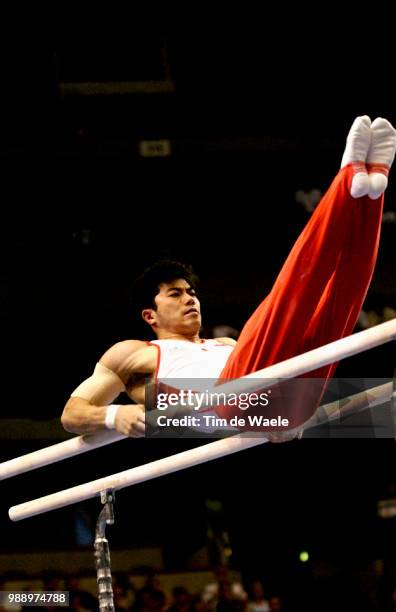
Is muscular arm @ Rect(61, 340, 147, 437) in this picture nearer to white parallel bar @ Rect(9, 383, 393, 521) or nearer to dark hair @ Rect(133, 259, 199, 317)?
white parallel bar @ Rect(9, 383, 393, 521)

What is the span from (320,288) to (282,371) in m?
0.54

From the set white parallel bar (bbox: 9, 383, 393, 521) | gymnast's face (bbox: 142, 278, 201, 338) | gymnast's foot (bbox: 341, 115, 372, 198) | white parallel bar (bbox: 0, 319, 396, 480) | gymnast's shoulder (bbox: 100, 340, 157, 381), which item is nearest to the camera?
white parallel bar (bbox: 0, 319, 396, 480)

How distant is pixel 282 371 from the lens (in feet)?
11.3

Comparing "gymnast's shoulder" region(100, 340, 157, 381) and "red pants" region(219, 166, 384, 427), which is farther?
"gymnast's shoulder" region(100, 340, 157, 381)

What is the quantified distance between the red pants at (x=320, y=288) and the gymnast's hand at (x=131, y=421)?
425 mm

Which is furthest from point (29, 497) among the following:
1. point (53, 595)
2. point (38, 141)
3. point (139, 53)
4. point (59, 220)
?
point (53, 595)

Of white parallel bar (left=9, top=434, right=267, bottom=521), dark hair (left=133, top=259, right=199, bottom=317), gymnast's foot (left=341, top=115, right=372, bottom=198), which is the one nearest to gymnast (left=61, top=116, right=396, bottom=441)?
gymnast's foot (left=341, top=115, right=372, bottom=198)

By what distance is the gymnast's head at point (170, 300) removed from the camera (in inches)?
181

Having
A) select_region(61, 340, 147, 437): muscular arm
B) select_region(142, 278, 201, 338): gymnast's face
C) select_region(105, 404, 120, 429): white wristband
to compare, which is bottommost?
select_region(105, 404, 120, 429): white wristband

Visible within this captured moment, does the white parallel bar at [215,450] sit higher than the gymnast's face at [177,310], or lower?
lower

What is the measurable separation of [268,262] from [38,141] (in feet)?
8.85

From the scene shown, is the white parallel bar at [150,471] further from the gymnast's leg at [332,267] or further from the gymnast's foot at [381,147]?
the gymnast's foot at [381,147]

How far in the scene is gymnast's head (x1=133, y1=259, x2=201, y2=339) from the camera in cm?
461

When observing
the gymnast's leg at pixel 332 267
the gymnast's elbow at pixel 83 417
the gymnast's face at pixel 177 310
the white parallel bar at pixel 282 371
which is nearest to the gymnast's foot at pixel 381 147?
the gymnast's leg at pixel 332 267
